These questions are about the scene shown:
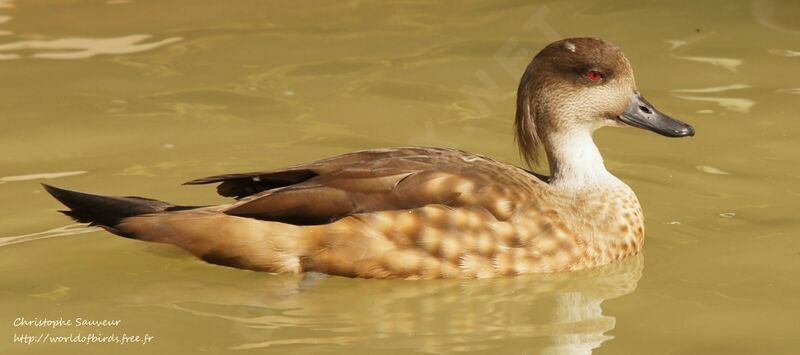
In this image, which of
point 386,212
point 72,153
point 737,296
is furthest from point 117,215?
point 737,296

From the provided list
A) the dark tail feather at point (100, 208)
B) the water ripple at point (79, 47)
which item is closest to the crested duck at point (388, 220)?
the dark tail feather at point (100, 208)

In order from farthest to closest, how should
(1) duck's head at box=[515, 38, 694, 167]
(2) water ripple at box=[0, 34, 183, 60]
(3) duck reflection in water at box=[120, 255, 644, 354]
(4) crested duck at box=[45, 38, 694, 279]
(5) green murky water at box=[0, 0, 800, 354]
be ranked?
(2) water ripple at box=[0, 34, 183, 60], (1) duck's head at box=[515, 38, 694, 167], (4) crested duck at box=[45, 38, 694, 279], (5) green murky water at box=[0, 0, 800, 354], (3) duck reflection in water at box=[120, 255, 644, 354]

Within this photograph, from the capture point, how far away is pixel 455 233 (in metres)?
8.12

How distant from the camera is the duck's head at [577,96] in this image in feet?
28.8

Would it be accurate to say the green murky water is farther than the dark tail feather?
No

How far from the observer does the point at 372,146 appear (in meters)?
10.3

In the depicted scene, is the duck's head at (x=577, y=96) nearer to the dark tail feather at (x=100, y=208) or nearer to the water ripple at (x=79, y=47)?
the dark tail feather at (x=100, y=208)

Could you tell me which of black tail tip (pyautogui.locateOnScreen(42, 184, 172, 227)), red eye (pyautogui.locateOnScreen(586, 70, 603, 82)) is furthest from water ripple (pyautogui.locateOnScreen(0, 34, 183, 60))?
red eye (pyautogui.locateOnScreen(586, 70, 603, 82))

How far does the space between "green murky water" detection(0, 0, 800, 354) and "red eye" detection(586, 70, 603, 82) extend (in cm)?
95

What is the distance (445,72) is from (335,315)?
4.63 metres

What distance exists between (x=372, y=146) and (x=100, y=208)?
2.53 metres

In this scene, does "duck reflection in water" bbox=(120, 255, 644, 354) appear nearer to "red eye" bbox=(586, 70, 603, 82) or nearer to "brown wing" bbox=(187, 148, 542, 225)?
"brown wing" bbox=(187, 148, 542, 225)

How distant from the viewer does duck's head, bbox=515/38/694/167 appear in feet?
28.8

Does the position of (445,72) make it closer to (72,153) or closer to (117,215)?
(72,153)
